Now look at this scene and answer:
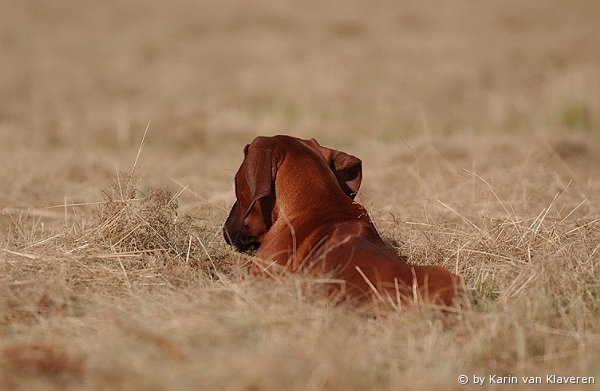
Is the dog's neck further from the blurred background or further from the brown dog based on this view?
the blurred background

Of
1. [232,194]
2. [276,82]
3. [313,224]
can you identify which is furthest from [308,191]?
[276,82]

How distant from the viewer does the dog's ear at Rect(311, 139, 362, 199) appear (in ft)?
17.6

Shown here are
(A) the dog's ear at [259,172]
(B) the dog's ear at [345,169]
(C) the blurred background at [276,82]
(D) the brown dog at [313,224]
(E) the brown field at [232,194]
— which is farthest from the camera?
(C) the blurred background at [276,82]

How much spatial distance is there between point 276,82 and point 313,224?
32.6ft

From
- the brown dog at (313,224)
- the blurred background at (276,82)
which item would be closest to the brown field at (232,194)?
the blurred background at (276,82)

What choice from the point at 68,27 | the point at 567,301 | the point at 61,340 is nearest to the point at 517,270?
the point at 567,301

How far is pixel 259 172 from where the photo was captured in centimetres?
493

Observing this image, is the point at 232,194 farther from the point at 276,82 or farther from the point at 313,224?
the point at 276,82

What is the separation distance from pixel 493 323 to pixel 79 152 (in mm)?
6896

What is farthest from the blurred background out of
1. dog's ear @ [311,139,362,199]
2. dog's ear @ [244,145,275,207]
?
dog's ear @ [244,145,275,207]

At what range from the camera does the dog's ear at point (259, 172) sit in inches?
194

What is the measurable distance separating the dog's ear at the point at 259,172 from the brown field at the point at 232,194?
520mm

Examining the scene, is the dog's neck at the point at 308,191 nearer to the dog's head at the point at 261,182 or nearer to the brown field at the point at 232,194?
the dog's head at the point at 261,182

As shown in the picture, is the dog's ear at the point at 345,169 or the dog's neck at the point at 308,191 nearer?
the dog's neck at the point at 308,191
